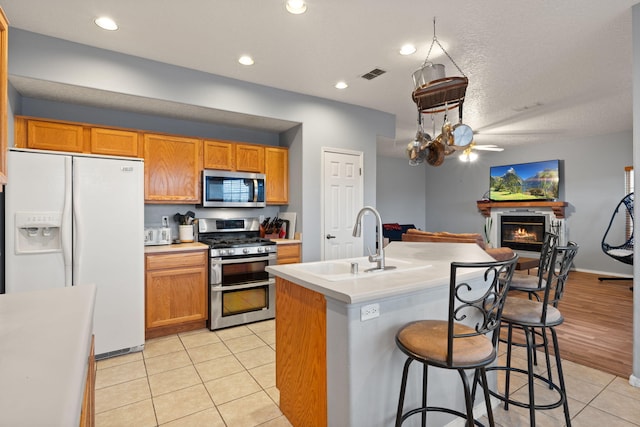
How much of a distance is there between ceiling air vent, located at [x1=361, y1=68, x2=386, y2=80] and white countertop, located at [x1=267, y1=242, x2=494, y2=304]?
6.58ft

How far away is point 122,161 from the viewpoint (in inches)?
114

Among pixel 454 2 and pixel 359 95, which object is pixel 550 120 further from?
pixel 454 2

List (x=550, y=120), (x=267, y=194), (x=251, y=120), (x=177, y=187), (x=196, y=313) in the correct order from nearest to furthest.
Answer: (x=196, y=313), (x=177, y=187), (x=251, y=120), (x=267, y=194), (x=550, y=120)

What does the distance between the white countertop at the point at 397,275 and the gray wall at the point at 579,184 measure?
→ 5628 millimetres

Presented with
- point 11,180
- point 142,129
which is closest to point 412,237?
point 142,129

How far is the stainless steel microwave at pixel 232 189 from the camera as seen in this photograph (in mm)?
3859

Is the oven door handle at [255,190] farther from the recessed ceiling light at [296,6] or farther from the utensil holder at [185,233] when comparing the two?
the recessed ceiling light at [296,6]

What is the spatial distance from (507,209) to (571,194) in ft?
4.12

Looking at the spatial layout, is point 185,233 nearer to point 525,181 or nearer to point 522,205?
point 522,205

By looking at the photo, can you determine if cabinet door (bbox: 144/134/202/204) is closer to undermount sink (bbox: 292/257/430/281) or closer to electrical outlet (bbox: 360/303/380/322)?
undermount sink (bbox: 292/257/430/281)

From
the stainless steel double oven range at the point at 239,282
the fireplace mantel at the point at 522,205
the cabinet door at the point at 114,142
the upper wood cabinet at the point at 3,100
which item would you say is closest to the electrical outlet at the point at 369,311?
the upper wood cabinet at the point at 3,100

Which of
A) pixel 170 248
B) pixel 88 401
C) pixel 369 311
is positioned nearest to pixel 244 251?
pixel 170 248

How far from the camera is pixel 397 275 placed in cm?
177

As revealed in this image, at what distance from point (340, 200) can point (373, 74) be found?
5.36ft
